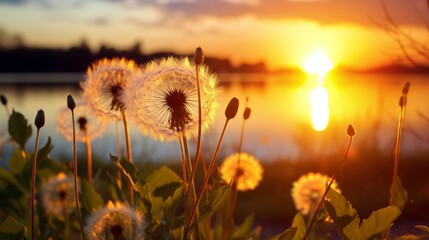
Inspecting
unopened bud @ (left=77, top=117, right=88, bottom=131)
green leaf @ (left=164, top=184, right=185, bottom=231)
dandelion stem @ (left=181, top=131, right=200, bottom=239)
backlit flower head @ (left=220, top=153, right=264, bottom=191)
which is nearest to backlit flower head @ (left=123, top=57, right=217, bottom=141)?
dandelion stem @ (left=181, top=131, right=200, bottom=239)

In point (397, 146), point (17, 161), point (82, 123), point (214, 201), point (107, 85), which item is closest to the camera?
point (214, 201)

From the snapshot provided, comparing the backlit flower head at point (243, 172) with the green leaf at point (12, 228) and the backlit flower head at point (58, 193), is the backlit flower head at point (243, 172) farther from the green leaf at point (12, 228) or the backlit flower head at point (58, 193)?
the green leaf at point (12, 228)

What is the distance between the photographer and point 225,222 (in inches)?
112

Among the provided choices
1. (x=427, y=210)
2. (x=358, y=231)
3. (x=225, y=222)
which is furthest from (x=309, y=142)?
(x=358, y=231)

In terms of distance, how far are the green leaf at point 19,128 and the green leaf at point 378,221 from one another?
4.84 feet

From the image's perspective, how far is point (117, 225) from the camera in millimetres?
2268

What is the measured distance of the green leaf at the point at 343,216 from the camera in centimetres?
209

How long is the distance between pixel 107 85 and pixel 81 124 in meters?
0.59

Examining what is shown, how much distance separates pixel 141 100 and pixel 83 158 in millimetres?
10220

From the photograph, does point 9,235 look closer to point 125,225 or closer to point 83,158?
point 125,225

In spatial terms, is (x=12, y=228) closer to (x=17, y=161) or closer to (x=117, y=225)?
(x=117, y=225)

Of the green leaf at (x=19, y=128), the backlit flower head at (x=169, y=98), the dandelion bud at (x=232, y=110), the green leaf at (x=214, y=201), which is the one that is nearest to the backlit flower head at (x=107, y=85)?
the green leaf at (x=19, y=128)

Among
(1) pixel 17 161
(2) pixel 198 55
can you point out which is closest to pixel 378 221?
(2) pixel 198 55

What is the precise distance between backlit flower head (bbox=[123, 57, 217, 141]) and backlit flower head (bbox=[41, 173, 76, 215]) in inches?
47.0
